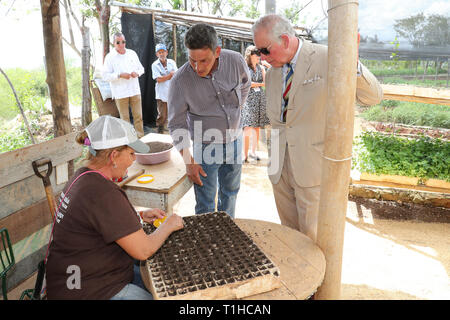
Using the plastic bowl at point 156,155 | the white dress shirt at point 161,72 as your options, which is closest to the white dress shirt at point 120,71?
the white dress shirt at point 161,72

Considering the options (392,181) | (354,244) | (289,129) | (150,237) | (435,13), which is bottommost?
(354,244)

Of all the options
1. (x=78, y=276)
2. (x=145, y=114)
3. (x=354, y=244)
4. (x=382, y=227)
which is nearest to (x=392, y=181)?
(x=382, y=227)

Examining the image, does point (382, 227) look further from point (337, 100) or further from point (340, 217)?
point (337, 100)

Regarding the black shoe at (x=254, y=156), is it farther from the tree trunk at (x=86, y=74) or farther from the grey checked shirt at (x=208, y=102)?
the tree trunk at (x=86, y=74)

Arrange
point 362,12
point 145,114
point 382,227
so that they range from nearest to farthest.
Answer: point 382,227, point 362,12, point 145,114

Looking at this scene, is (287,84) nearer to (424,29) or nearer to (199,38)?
(199,38)

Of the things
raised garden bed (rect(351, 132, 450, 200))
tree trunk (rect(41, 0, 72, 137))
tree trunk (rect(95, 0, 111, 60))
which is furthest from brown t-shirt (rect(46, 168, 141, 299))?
tree trunk (rect(95, 0, 111, 60))

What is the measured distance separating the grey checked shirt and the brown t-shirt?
1300mm

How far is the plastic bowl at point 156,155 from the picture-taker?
2989mm

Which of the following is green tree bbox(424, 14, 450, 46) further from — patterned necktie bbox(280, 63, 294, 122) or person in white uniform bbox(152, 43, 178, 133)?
person in white uniform bbox(152, 43, 178, 133)

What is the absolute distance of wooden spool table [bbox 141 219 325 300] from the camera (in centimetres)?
136

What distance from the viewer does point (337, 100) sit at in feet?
4.42

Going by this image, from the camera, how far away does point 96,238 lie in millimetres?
1471
